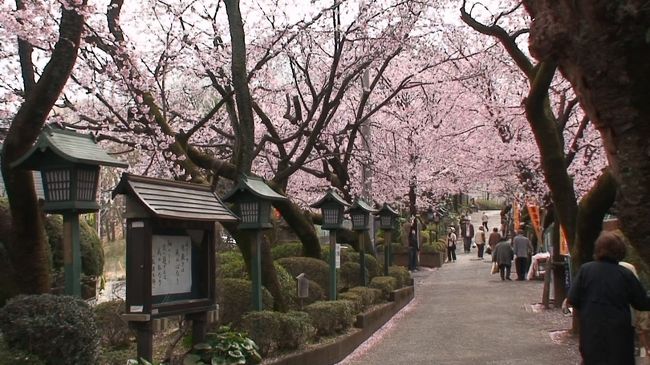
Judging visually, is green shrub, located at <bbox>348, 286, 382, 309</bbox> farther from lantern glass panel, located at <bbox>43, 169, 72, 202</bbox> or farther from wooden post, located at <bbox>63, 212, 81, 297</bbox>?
lantern glass panel, located at <bbox>43, 169, 72, 202</bbox>

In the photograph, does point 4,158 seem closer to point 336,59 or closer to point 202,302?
point 202,302

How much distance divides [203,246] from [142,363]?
164cm

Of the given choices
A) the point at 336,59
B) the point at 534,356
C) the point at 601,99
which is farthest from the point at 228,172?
the point at 601,99

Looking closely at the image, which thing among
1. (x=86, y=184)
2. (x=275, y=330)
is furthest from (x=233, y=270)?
(x=86, y=184)

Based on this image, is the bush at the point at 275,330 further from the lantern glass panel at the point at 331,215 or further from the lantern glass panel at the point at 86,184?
the lantern glass panel at the point at 331,215

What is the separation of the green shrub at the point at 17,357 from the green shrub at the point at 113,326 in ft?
11.2

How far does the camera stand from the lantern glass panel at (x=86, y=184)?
6.30 meters

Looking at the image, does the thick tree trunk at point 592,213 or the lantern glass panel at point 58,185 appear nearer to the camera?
the lantern glass panel at point 58,185

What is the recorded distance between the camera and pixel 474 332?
1188 cm

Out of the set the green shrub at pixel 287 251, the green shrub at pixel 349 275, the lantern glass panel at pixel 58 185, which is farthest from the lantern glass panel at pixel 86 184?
the green shrub at pixel 287 251

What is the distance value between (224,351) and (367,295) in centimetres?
672

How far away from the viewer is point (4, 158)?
23.4 ft

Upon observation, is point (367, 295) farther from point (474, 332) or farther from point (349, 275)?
point (474, 332)

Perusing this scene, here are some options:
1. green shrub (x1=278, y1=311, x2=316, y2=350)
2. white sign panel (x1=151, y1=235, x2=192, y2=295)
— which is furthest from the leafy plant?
green shrub (x1=278, y1=311, x2=316, y2=350)
